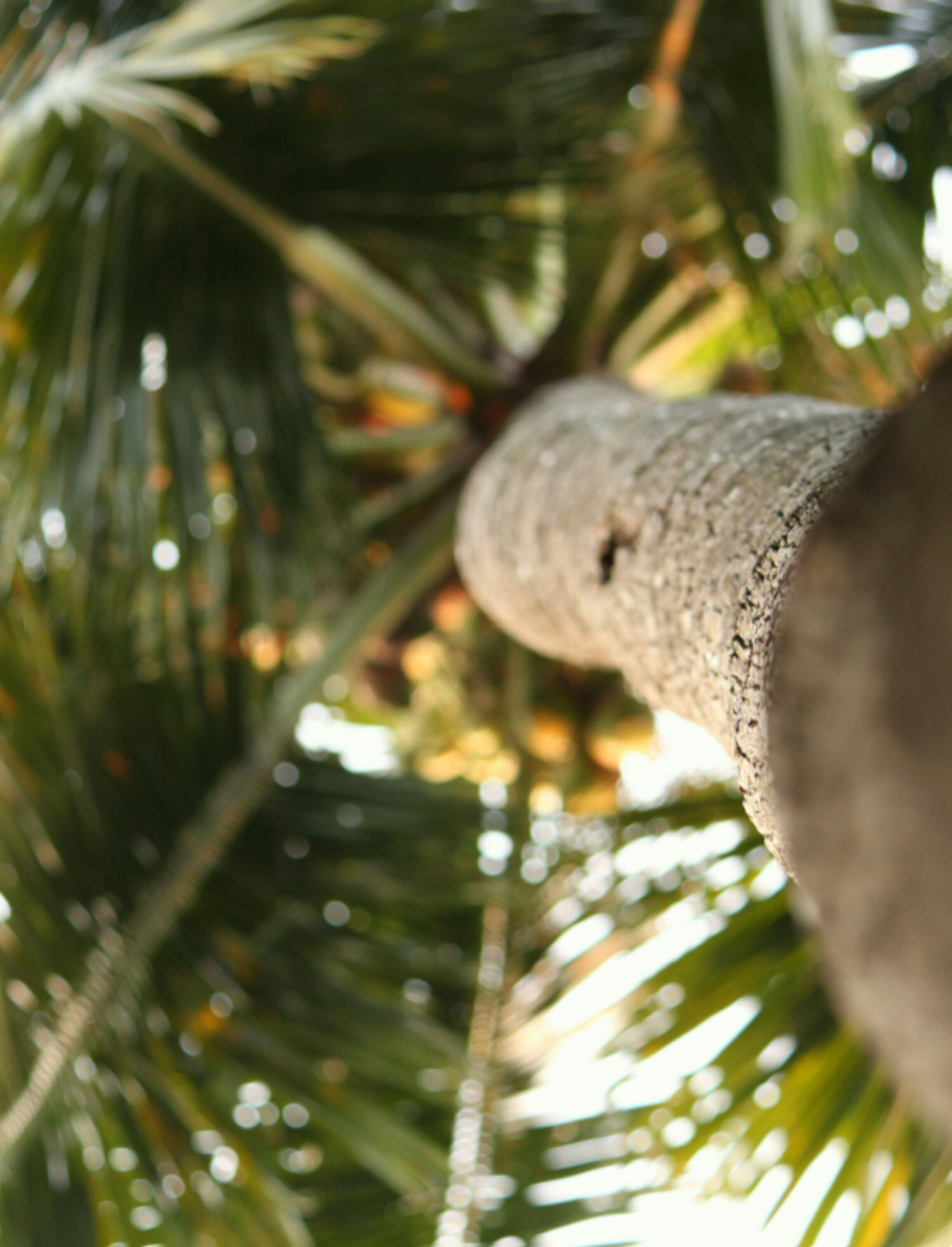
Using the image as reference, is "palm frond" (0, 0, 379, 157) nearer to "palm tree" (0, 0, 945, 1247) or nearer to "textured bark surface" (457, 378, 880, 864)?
"palm tree" (0, 0, 945, 1247)

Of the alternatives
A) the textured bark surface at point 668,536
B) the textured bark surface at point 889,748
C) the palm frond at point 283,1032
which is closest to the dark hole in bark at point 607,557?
the textured bark surface at point 668,536

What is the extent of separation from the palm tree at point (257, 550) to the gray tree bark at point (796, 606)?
54 centimetres

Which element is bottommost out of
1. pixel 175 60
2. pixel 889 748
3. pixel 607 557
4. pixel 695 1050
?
pixel 695 1050

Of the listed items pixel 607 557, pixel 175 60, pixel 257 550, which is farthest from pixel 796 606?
pixel 257 550

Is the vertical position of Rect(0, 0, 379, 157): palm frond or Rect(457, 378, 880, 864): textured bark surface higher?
Rect(0, 0, 379, 157): palm frond

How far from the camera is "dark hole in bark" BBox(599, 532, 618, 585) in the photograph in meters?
0.86

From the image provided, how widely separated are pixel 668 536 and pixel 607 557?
0.39ft

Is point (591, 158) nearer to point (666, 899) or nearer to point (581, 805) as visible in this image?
point (666, 899)

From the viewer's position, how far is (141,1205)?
58.5 inches

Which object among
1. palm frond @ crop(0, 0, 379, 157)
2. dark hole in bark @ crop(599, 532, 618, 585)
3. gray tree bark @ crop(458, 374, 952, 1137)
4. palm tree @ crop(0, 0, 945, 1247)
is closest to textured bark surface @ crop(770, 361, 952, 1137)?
gray tree bark @ crop(458, 374, 952, 1137)

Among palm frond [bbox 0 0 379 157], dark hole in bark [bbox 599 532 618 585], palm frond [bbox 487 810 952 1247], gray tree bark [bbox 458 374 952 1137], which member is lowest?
palm frond [bbox 487 810 952 1247]

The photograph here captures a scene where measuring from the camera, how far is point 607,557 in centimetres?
87

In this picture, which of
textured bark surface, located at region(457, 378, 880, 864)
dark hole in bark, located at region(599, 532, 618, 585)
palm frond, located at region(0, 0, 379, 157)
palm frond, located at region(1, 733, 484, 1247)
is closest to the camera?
textured bark surface, located at region(457, 378, 880, 864)

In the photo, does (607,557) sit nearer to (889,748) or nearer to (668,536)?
(668,536)
